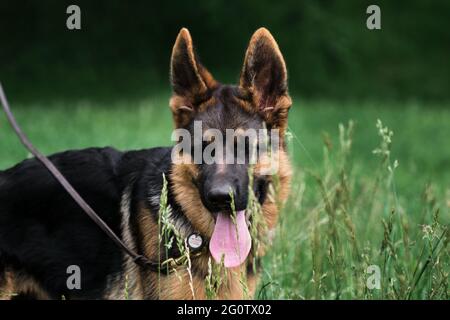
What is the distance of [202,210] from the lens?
3592 mm

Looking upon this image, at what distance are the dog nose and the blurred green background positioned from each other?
13.5m

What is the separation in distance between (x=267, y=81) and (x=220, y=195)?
0.74m

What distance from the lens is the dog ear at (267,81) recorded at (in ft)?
11.1

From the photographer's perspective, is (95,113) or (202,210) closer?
(202,210)

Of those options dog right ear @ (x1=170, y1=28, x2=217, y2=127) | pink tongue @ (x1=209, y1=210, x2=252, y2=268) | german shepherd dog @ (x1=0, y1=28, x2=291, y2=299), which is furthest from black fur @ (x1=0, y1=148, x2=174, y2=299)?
pink tongue @ (x1=209, y1=210, x2=252, y2=268)

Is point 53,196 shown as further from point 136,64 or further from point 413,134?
point 136,64

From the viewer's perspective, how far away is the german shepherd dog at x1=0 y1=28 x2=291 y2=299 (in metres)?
3.45

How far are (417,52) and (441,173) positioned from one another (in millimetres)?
13133

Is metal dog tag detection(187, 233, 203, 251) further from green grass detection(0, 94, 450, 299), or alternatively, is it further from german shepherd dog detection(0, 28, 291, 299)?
green grass detection(0, 94, 450, 299)

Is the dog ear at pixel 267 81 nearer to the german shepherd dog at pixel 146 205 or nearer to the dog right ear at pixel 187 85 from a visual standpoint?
the german shepherd dog at pixel 146 205

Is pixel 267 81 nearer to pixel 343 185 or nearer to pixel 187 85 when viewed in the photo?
pixel 187 85

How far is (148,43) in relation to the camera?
18562 millimetres

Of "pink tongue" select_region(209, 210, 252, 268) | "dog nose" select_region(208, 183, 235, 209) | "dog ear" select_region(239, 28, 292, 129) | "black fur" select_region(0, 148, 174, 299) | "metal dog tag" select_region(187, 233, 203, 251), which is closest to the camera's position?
"dog nose" select_region(208, 183, 235, 209)

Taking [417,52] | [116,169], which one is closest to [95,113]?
[116,169]
